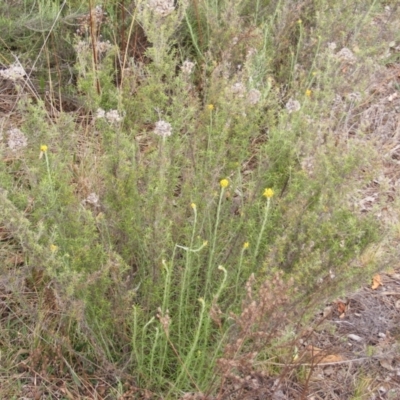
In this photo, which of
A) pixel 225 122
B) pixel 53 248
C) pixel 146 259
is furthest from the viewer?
pixel 225 122

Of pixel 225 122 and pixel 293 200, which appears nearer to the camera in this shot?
pixel 293 200

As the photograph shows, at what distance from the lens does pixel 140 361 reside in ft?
6.89

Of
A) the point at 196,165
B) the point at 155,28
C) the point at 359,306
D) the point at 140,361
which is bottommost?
the point at 359,306

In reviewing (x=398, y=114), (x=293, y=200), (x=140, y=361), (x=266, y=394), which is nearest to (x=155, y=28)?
(x=293, y=200)

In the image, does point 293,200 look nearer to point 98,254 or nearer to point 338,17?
point 98,254

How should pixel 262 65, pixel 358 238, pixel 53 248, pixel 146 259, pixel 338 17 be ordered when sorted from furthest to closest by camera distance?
pixel 338 17 < pixel 262 65 < pixel 146 259 < pixel 358 238 < pixel 53 248

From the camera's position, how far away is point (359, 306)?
109 inches

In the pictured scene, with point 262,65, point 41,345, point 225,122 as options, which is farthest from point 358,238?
point 262,65

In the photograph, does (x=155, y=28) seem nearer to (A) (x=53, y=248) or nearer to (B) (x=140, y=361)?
(A) (x=53, y=248)

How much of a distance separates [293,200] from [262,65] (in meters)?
1.43

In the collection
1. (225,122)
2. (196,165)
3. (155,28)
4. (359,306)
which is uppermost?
(155,28)

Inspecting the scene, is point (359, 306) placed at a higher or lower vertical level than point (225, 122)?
lower

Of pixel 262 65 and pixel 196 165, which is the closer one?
pixel 196 165

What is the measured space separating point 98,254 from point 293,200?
0.77 m
